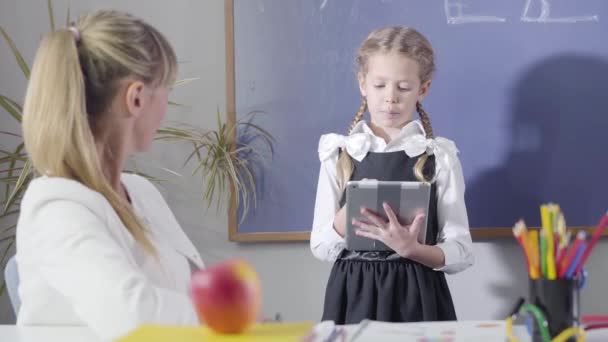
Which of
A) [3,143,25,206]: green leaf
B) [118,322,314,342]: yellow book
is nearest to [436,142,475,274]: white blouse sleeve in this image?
[118,322,314,342]: yellow book

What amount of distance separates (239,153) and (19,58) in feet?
2.46

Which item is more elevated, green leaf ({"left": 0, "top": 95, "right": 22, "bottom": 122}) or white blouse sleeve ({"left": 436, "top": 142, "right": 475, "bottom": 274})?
green leaf ({"left": 0, "top": 95, "right": 22, "bottom": 122})

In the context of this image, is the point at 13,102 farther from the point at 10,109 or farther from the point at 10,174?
the point at 10,174

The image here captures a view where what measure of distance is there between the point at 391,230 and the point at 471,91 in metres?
0.81

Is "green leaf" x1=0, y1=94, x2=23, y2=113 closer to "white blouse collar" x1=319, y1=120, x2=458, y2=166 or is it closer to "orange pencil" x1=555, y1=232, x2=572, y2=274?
"white blouse collar" x1=319, y1=120, x2=458, y2=166

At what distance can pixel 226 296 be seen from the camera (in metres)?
0.88

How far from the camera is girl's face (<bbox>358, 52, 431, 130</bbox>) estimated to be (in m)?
2.04

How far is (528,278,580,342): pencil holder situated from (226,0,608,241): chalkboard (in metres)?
1.33

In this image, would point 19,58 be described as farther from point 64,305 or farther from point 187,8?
point 64,305

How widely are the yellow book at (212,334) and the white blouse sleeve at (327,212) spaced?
113 cm

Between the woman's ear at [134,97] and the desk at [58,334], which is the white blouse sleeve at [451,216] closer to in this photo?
the desk at [58,334]

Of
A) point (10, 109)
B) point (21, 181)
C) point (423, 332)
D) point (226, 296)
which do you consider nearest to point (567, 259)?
point (423, 332)

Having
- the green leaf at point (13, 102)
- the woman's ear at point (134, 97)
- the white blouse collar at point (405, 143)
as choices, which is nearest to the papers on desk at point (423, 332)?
the woman's ear at point (134, 97)

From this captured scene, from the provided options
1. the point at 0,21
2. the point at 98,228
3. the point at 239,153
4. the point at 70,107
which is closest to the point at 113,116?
the point at 70,107
